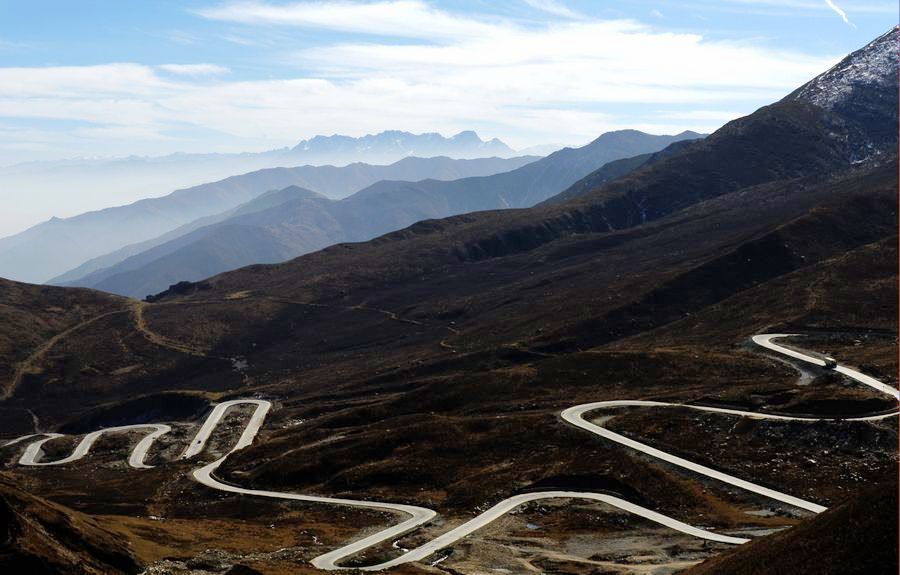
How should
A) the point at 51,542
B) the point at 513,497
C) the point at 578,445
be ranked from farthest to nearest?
the point at 578,445
the point at 513,497
the point at 51,542

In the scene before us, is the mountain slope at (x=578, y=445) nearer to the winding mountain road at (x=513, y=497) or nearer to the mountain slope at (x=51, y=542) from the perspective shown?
the winding mountain road at (x=513, y=497)

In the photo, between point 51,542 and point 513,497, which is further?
point 513,497

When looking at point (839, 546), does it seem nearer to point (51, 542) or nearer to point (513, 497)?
point (513, 497)

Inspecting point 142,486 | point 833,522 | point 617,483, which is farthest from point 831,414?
point 142,486

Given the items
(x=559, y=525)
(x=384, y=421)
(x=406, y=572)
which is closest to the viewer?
(x=406, y=572)

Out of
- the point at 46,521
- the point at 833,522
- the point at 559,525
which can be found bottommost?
the point at 559,525

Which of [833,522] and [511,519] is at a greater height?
[833,522]

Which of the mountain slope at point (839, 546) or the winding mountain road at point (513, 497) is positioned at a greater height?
the mountain slope at point (839, 546)

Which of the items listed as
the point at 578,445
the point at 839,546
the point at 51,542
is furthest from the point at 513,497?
the point at 51,542

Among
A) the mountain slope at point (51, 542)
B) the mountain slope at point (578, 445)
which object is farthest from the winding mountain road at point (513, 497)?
the mountain slope at point (51, 542)

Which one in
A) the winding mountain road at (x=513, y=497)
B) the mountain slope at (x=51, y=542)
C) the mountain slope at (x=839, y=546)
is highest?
the mountain slope at (x=51, y=542)

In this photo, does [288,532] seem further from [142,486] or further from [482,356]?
[482,356]
